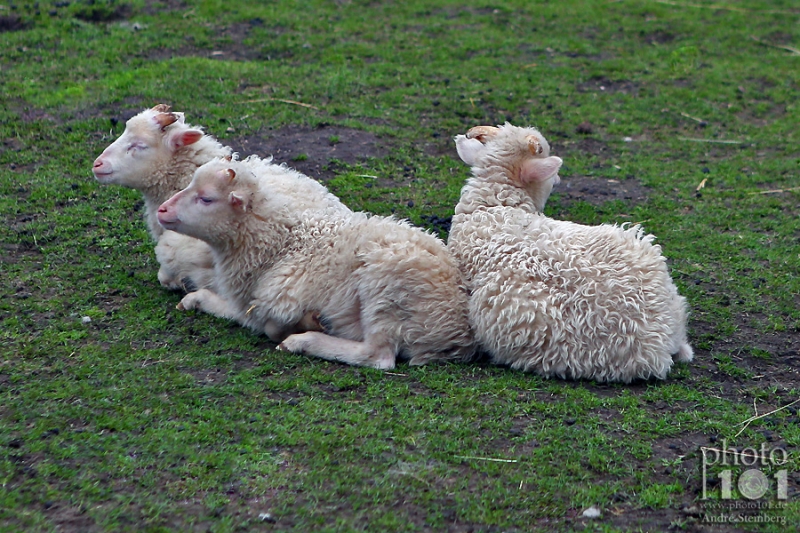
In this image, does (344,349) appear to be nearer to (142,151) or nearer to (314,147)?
(142,151)

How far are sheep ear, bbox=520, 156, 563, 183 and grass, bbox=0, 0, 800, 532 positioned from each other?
1.35m

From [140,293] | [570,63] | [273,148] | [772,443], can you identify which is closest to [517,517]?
[772,443]

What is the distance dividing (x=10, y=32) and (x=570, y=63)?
7001mm

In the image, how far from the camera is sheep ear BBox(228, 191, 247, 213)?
5.40 meters

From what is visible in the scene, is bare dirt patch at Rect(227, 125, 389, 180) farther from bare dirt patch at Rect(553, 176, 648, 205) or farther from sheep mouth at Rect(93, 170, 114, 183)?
sheep mouth at Rect(93, 170, 114, 183)

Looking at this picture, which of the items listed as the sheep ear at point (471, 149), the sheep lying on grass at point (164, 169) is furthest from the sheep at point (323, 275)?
the sheep ear at point (471, 149)

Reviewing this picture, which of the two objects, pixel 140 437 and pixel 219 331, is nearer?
pixel 140 437

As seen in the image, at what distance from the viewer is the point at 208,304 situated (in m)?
5.76

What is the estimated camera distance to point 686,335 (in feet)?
18.5

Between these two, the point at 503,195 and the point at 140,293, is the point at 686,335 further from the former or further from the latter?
the point at 140,293

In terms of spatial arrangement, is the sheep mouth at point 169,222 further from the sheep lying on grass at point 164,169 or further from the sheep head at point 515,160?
the sheep head at point 515,160

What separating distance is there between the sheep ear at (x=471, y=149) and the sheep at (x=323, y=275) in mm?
802

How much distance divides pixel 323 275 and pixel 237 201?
0.71 m

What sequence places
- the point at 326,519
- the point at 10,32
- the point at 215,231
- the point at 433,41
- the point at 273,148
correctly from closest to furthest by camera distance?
the point at 326,519 → the point at 215,231 → the point at 273,148 → the point at 10,32 → the point at 433,41
